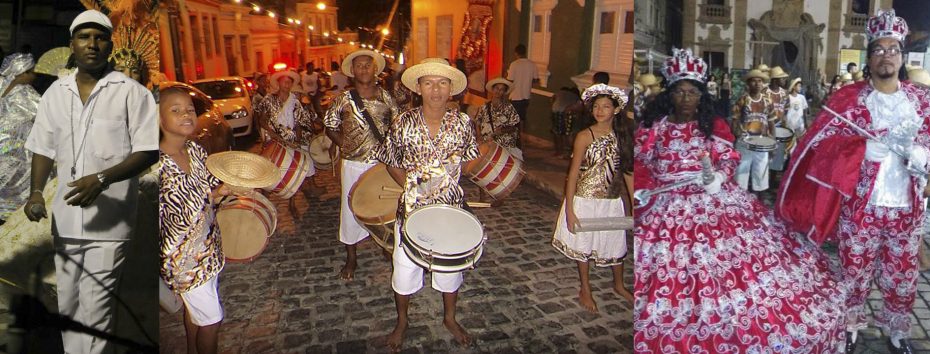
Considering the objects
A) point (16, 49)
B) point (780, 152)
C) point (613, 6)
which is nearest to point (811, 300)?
point (780, 152)

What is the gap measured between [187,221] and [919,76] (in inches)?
135

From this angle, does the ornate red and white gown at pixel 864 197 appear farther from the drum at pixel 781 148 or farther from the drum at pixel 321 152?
the drum at pixel 321 152

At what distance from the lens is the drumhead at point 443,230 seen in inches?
110

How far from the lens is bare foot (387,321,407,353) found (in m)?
3.03

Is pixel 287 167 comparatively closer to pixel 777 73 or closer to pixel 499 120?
pixel 499 120

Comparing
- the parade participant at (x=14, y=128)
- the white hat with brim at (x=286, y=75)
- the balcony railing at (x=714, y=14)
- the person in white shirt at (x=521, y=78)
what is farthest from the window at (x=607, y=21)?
the parade participant at (x=14, y=128)

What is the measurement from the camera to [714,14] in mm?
2238

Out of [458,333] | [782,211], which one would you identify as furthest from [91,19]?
[782,211]

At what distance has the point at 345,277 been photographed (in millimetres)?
3471

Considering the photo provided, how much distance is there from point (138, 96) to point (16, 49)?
98 cm

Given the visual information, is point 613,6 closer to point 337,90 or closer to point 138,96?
point 337,90

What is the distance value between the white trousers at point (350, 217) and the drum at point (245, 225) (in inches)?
19.2

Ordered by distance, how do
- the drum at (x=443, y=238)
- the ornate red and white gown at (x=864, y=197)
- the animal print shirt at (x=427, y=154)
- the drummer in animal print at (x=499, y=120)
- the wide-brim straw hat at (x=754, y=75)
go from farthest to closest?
1. the drummer in animal print at (x=499, y=120)
2. the animal print shirt at (x=427, y=154)
3. the drum at (x=443, y=238)
4. the ornate red and white gown at (x=864, y=197)
5. the wide-brim straw hat at (x=754, y=75)

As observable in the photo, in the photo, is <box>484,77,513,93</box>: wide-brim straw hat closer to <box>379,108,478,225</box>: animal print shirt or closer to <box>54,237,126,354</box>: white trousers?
<box>379,108,478,225</box>: animal print shirt
